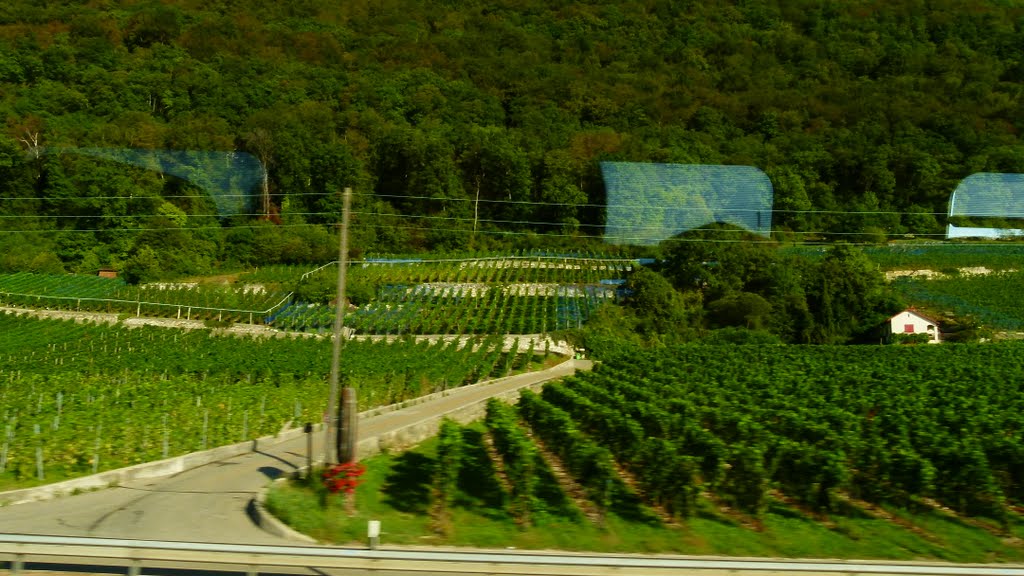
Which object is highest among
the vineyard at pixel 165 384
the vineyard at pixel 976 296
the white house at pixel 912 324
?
the vineyard at pixel 976 296

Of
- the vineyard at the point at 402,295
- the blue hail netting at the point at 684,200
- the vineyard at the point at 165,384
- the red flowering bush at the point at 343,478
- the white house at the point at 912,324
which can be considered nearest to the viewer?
the red flowering bush at the point at 343,478

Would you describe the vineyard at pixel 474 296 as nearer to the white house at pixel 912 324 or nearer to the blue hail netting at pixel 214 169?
the blue hail netting at pixel 214 169

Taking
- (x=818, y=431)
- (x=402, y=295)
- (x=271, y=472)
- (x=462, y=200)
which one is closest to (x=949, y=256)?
(x=462, y=200)

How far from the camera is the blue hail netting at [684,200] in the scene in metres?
42.2

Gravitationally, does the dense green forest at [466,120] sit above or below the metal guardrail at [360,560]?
above

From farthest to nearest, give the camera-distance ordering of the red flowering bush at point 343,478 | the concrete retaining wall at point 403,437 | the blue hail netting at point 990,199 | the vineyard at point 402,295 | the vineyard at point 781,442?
the blue hail netting at point 990,199 → the vineyard at point 402,295 → the concrete retaining wall at point 403,437 → the vineyard at point 781,442 → the red flowering bush at point 343,478

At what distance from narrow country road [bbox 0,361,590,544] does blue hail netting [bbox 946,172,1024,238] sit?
43558 mm

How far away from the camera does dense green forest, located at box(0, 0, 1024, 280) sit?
1937 inches

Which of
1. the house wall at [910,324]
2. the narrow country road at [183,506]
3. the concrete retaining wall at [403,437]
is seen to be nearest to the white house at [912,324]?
the house wall at [910,324]

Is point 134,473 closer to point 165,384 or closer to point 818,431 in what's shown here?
point 165,384

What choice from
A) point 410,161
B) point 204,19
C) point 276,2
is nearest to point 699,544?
point 410,161

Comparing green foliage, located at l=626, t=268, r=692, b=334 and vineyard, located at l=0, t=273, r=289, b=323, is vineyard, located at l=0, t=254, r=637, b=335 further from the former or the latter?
green foliage, located at l=626, t=268, r=692, b=334

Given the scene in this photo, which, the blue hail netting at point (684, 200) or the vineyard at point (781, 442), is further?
the blue hail netting at point (684, 200)

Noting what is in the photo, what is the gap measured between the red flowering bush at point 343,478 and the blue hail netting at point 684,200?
3360 cm
